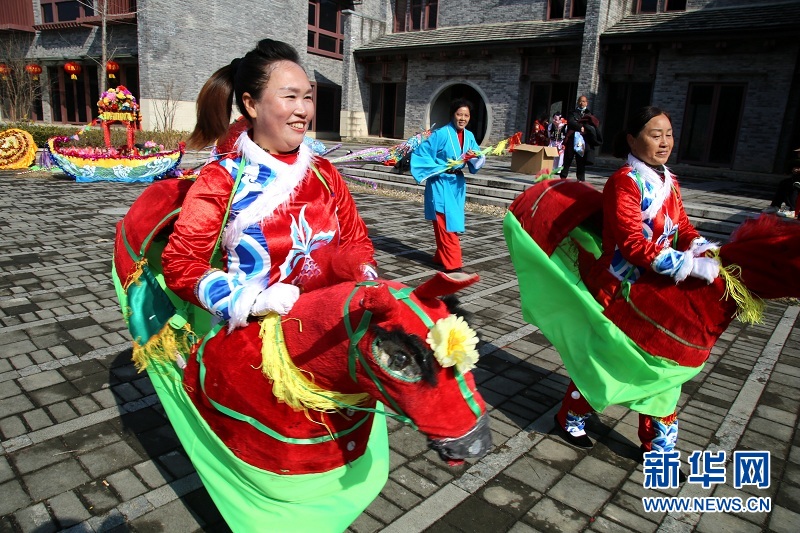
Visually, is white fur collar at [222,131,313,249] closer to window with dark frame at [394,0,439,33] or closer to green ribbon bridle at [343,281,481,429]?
green ribbon bridle at [343,281,481,429]

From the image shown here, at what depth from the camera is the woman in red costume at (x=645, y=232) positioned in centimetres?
296

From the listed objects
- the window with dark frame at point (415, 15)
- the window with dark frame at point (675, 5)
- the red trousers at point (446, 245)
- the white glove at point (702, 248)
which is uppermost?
the window with dark frame at point (415, 15)

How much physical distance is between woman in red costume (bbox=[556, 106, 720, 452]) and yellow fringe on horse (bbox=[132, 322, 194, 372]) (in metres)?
2.23

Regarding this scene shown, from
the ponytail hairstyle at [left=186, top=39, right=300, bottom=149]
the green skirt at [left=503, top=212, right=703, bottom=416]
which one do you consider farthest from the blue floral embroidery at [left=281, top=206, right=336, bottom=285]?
the green skirt at [left=503, top=212, right=703, bottom=416]

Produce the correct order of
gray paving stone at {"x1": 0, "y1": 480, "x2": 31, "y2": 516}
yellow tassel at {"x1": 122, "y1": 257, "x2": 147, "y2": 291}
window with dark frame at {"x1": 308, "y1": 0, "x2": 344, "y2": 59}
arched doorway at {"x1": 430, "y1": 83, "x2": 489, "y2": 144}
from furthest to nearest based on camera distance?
window with dark frame at {"x1": 308, "y1": 0, "x2": 344, "y2": 59}
arched doorway at {"x1": 430, "y1": 83, "x2": 489, "y2": 144}
gray paving stone at {"x1": 0, "y1": 480, "x2": 31, "y2": 516}
yellow tassel at {"x1": 122, "y1": 257, "x2": 147, "y2": 291}

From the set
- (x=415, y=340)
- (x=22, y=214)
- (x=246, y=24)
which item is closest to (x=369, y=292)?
(x=415, y=340)

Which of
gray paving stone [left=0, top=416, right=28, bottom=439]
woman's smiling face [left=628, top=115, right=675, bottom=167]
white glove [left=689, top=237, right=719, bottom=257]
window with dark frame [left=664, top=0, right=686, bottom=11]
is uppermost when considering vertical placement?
window with dark frame [left=664, top=0, right=686, bottom=11]

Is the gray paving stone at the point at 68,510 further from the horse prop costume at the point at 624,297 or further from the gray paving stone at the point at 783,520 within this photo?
the gray paving stone at the point at 783,520

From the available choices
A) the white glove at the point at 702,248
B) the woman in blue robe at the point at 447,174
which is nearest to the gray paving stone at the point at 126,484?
the white glove at the point at 702,248

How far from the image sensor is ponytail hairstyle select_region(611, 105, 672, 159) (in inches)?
128

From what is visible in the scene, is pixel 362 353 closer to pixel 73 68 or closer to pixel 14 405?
pixel 14 405

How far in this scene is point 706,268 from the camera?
109 inches

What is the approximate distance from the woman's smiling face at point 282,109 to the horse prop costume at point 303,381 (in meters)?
0.56

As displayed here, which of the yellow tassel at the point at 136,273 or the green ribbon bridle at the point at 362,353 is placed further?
the yellow tassel at the point at 136,273
